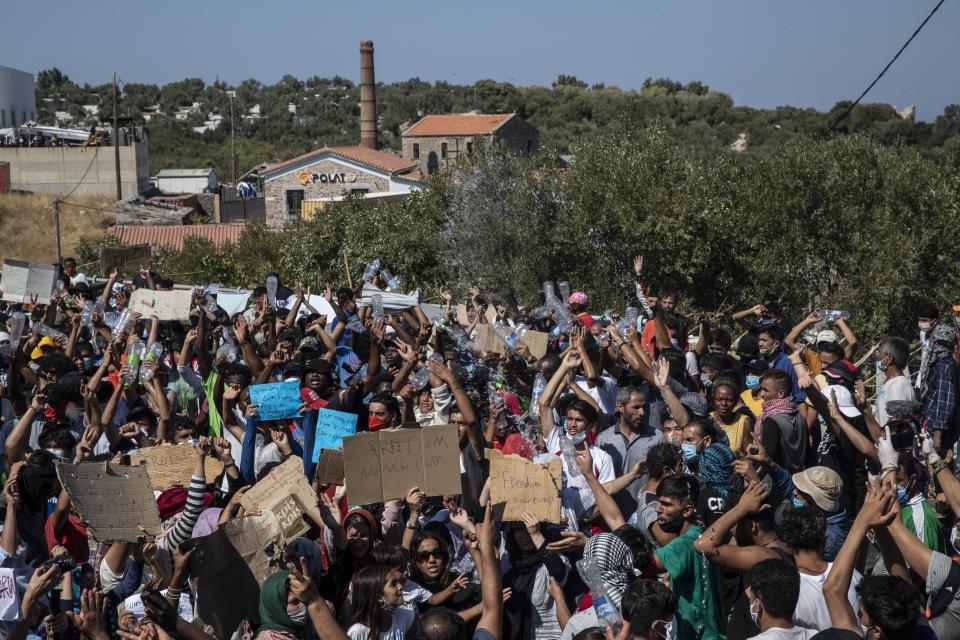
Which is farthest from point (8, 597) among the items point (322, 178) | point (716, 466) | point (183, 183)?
point (183, 183)

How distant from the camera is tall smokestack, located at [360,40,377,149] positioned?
6444 centimetres

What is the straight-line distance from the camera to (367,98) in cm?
6431

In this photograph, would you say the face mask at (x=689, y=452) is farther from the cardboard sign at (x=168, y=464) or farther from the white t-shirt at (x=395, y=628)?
the cardboard sign at (x=168, y=464)

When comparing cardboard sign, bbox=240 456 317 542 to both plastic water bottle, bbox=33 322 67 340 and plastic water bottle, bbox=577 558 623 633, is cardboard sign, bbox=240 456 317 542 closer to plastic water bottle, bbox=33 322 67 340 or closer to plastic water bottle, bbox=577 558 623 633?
plastic water bottle, bbox=577 558 623 633

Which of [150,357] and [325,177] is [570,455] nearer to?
[150,357]

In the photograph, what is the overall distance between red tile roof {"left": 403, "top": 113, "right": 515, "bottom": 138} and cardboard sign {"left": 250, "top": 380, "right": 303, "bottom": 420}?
2228 inches

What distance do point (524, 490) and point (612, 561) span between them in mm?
770

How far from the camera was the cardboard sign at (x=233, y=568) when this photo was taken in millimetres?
4809

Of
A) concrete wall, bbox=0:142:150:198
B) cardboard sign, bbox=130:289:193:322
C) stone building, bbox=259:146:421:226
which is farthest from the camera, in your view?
concrete wall, bbox=0:142:150:198

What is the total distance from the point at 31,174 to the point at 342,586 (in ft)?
187

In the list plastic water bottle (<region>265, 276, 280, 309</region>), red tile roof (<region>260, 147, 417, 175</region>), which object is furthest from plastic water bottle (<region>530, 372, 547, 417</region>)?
red tile roof (<region>260, 147, 417, 175</region>)

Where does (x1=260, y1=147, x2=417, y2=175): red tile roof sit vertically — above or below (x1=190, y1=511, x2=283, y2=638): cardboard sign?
above

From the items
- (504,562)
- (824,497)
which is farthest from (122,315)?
(824,497)

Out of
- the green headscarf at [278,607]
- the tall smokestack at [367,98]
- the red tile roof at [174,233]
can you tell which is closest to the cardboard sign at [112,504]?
the green headscarf at [278,607]
